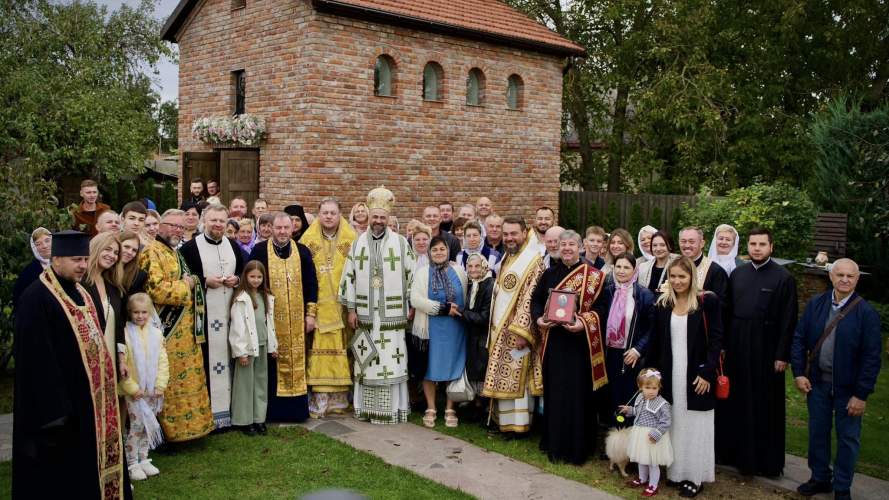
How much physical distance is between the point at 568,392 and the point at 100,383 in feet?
12.1

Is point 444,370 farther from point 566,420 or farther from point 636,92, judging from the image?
point 636,92

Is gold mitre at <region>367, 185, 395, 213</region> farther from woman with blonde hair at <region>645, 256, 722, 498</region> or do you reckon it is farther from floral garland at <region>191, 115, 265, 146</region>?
floral garland at <region>191, 115, 265, 146</region>

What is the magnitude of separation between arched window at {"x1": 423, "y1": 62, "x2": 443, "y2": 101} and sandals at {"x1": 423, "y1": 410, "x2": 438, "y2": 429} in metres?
8.54

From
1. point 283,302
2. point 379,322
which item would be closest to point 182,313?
point 283,302

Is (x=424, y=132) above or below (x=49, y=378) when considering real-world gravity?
above

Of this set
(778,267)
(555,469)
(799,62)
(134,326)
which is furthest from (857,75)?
(134,326)

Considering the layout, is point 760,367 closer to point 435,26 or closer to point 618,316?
point 618,316

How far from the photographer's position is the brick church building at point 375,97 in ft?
43.2

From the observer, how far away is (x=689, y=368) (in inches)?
230

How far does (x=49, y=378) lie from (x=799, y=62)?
23.1m

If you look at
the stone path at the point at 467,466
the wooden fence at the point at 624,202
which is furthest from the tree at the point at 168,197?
the stone path at the point at 467,466

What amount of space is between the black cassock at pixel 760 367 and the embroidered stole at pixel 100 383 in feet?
15.6

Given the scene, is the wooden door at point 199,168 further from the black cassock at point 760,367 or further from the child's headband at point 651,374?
the black cassock at point 760,367

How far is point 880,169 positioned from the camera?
13008 mm
